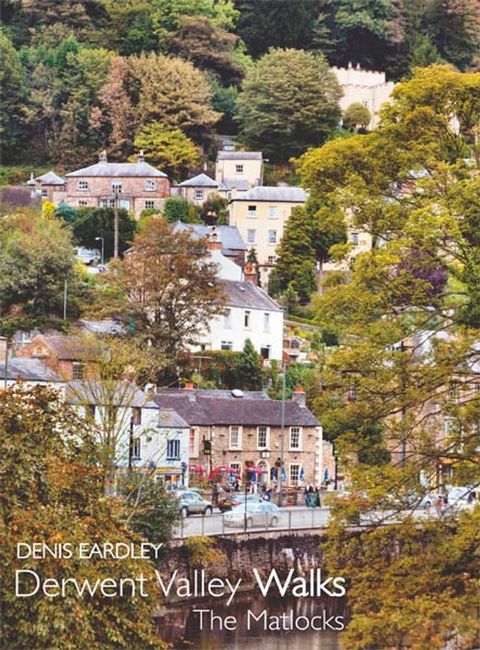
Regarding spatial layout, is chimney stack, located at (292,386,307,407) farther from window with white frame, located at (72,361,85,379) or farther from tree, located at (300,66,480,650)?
tree, located at (300,66,480,650)

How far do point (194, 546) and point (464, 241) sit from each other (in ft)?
56.5

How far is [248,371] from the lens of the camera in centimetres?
6650

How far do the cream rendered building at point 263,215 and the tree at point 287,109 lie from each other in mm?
12106

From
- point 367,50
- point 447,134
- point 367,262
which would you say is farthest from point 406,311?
point 367,50

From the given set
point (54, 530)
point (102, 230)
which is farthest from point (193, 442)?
point (54, 530)

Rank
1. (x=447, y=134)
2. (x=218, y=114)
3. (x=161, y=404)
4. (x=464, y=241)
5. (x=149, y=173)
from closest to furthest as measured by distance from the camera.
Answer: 1. (x=464, y=241)
2. (x=447, y=134)
3. (x=161, y=404)
4. (x=149, y=173)
5. (x=218, y=114)

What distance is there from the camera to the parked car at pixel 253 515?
45031mm

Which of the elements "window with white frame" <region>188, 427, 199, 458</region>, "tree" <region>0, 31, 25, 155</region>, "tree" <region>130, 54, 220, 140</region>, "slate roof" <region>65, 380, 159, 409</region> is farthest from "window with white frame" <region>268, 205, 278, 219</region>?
"slate roof" <region>65, 380, 159, 409</region>

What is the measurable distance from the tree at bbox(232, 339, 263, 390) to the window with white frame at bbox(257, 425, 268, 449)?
7.21 meters

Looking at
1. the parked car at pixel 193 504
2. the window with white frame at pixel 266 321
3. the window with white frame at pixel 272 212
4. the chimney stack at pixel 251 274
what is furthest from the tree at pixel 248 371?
the window with white frame at pixel 272 212

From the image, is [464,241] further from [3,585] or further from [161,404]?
[161,404]

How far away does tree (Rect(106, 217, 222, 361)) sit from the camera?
63625 mm

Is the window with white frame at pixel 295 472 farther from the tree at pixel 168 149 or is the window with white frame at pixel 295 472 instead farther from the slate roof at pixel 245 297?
the tree at pixel 168 149

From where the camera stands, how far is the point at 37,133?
107438 millimetres
